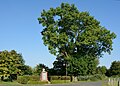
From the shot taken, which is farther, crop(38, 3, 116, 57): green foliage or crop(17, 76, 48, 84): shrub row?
crop(38, 3, 116, 57): green foliage

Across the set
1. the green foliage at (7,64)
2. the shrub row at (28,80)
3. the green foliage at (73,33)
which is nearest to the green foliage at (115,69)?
the green foliage at (73,33)

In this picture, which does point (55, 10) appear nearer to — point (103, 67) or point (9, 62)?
point (9, 62)

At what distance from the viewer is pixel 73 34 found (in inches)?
3214

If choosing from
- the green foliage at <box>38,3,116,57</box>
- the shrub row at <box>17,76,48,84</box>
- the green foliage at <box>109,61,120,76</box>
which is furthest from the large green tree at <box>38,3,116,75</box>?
the green foliage at <box>109,61,120,76</box>

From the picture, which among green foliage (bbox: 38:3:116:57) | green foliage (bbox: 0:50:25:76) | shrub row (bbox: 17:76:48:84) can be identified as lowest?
shrub row (bbox: 17:76:48:84)

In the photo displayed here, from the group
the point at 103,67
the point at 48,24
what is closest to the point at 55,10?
the point at 48,24

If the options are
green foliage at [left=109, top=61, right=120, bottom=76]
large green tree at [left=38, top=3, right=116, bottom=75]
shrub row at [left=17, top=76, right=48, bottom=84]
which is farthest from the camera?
green foliage at [left=109, top=61, right=120, bottom=76]

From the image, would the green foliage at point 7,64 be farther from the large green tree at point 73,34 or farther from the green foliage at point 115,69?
the green foliage at point 115,69

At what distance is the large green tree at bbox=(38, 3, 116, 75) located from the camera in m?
79.7

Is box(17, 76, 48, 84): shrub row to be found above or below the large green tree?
below

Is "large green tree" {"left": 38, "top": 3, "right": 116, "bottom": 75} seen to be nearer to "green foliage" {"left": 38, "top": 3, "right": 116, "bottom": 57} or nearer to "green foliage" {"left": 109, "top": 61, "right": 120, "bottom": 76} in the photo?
"green foliage" {"left": 38, "top": 3, "right": 116, "bottom": 57}

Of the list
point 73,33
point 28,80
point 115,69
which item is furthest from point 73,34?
point 115,69

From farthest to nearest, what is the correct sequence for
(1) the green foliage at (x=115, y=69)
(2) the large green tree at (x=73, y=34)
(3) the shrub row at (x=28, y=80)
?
1. (1) the green foliage at (x=115, y=69)
2. (2) the large green tree at (x=73, y=34)
3. (3) the shrub row at (x=28, y=80)

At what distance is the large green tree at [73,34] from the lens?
261ft
